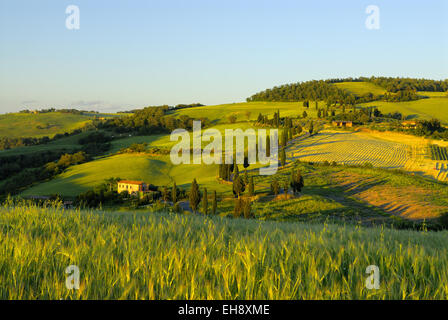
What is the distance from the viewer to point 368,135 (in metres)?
122

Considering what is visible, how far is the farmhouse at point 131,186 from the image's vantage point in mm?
66444

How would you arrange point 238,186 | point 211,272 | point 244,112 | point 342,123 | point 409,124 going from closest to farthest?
point 211,272 → point 238,186 → point 409,124 → point 342,123 → point 244,112

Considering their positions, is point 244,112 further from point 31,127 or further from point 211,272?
point 211,272

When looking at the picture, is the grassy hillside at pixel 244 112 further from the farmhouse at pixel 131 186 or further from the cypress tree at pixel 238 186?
the cypress tree at pixel 238 186

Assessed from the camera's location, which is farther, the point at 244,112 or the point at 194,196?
the point at 244,112

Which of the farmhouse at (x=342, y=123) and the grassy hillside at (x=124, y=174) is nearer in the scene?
the grassy hillside at (x=124, y=174)

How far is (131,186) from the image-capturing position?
6744 cm

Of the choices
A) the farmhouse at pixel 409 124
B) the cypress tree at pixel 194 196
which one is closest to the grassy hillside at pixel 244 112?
the farmhouse at pixel 409 124

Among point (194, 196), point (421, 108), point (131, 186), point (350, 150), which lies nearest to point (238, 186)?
point (194, 196)

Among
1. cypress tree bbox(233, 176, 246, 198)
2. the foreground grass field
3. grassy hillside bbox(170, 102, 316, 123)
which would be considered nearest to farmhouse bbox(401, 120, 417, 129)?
grassy hillside bbox(170, 102, 316, 123)
